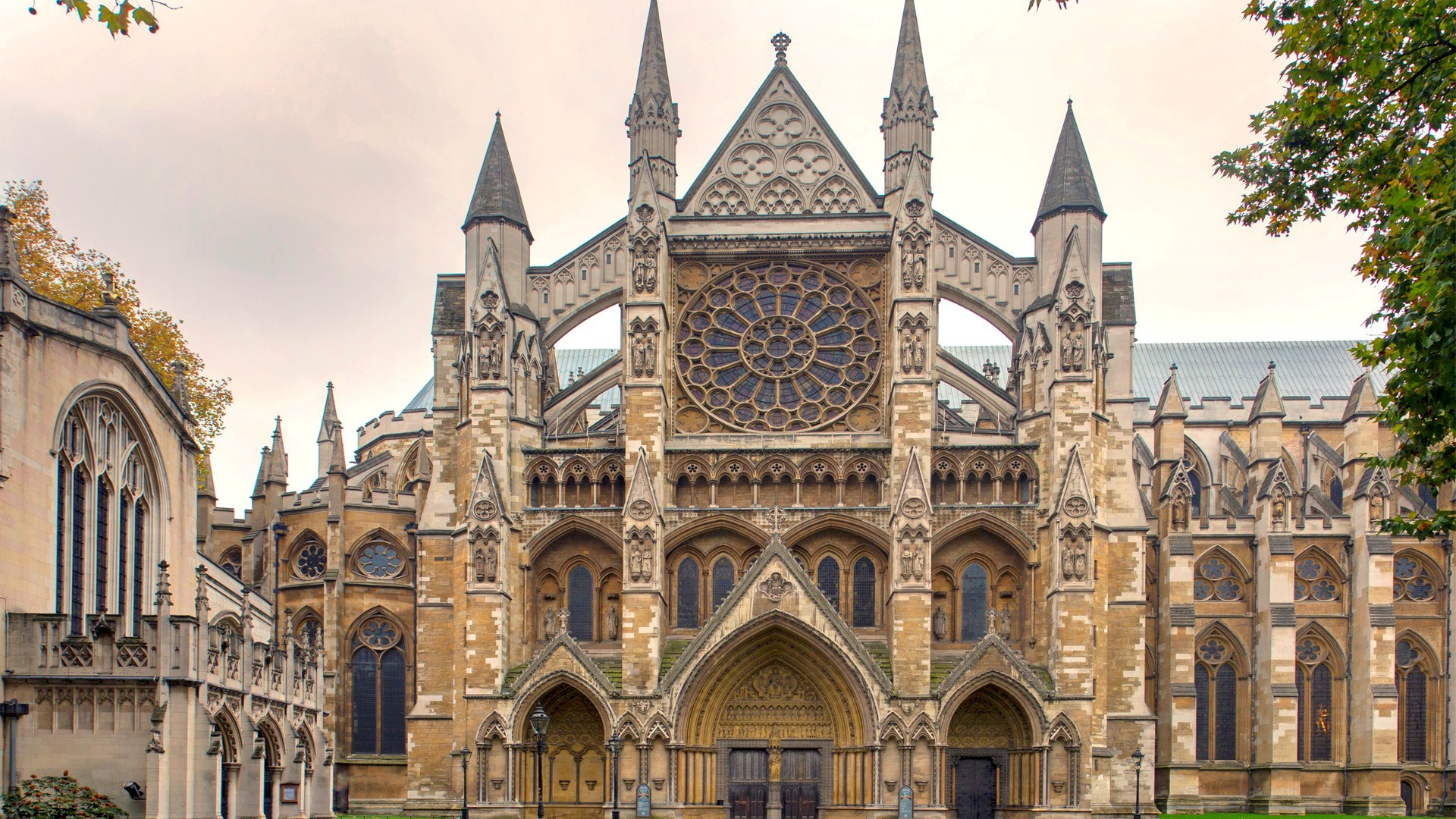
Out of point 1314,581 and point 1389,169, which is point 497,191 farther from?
point 1314,581

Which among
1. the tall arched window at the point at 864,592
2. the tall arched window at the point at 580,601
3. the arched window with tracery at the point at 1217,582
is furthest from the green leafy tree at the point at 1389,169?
the arched window with tracery at the point at 1217,582

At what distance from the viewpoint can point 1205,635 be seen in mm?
45969

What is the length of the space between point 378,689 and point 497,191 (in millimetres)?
15759

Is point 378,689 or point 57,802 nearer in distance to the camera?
point 57,802

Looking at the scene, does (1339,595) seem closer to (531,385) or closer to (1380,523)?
(531,385)

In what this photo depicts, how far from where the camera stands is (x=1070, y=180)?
37.5 metres

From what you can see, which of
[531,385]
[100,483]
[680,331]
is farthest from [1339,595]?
[100,483]

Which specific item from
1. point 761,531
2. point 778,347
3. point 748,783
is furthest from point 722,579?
point 778,347

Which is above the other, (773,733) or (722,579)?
(722,579)

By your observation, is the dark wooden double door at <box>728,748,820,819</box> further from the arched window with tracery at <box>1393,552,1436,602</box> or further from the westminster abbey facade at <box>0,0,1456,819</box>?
the arched window with tracery at <box>1393,552,1436,602</box>

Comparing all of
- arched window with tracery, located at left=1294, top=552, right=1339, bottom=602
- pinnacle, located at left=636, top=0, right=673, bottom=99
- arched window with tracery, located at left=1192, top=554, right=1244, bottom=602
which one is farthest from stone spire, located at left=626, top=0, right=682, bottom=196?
arched window with tracery, located at left=1294, top=552, right=1339, bottom=602

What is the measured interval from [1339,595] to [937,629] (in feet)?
59.8

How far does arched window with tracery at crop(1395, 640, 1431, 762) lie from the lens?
4641cm

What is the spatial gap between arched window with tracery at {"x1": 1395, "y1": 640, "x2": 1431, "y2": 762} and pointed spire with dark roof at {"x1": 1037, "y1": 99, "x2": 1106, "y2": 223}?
21.2m
